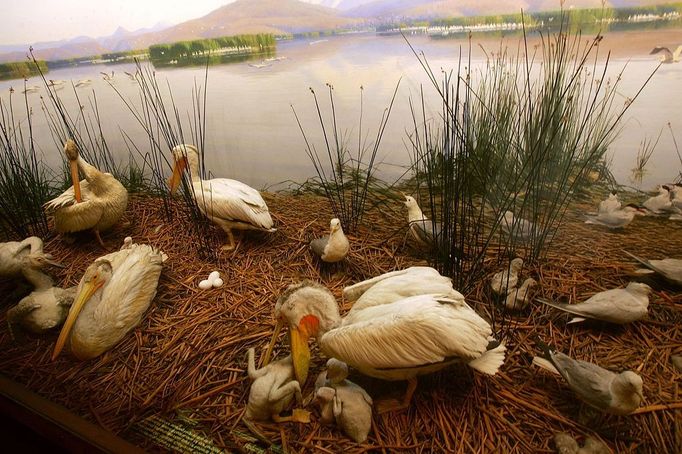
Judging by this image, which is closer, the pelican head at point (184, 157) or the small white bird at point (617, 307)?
the small white bird at point (617, 307)

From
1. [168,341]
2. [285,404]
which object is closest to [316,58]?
[168,341]

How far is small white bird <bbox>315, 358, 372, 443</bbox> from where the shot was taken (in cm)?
113

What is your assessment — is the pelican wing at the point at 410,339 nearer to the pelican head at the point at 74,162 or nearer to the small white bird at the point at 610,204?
the small white bird at the point at 610,204

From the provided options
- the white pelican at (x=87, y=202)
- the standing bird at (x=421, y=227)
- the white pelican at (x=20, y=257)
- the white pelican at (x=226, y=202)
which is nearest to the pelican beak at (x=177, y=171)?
the white pelican at (x=226, y=202)

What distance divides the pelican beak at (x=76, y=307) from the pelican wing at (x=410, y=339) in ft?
3.59

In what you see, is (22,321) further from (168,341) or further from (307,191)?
(307,191)

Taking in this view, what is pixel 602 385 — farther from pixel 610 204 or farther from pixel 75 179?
pixel 75 179

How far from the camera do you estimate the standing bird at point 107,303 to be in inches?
59.5

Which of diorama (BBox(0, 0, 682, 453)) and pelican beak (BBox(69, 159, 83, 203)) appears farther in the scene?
pelican beak (BBox(69, 159, 83, 203))

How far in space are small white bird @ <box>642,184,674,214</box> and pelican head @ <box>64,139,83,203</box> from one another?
2737 mm

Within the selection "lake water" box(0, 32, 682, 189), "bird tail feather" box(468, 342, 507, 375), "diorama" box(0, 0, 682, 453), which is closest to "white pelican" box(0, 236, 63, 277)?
"diorama" box(0, 0, 682, 453)

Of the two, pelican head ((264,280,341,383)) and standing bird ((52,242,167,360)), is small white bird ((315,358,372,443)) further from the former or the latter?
standing bird ((52,242,167,360))

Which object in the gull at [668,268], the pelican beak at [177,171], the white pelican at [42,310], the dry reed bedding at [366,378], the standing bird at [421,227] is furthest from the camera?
the pelican beak at [177,171]

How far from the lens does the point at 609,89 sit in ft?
5.52
